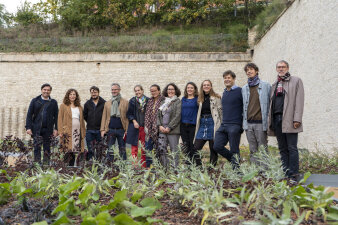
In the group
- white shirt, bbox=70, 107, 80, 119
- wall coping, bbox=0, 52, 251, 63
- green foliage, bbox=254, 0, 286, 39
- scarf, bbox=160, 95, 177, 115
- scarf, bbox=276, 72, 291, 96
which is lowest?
white shirt, bbox=70, 107, 80, 119

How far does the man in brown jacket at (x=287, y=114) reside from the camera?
4508 millimetres

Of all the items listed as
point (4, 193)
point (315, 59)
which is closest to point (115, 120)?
point (4, 193)

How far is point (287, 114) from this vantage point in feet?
14.9

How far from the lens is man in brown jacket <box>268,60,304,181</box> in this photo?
451cm

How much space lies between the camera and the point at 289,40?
1097 centimetres

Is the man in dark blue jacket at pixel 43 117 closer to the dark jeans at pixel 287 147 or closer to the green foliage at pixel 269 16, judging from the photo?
the dark jeans at pixel 287 147

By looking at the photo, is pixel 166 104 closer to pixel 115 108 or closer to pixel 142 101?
pixel 142 101

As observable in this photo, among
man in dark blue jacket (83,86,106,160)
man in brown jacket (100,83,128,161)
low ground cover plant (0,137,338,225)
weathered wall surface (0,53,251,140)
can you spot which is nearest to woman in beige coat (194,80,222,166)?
man in brown jacket (100,83,128,161)

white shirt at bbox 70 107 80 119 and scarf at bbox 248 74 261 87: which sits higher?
scarf at bbox 248 74 261 87

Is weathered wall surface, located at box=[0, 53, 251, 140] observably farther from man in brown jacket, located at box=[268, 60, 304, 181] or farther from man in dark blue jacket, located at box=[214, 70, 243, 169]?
man in brown jacket, located at box=[268, 60, 304, 181]

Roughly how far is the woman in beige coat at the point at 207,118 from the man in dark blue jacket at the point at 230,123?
0.21 m

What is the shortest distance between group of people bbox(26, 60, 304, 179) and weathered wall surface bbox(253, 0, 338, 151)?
3.19 m

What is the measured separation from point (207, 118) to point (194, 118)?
34cm

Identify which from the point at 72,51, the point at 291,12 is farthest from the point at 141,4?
the point at 291,12
